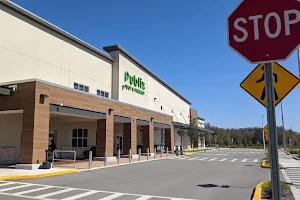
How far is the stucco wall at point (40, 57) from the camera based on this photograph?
65.9 feet

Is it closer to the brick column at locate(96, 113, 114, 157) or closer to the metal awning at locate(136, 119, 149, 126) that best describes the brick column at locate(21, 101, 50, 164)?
the brick column at locate(96, 113, 114, 157)

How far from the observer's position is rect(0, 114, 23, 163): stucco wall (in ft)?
70.4

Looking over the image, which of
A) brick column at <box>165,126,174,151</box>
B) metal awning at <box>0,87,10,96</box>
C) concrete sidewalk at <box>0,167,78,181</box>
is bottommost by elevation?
concrete sidewalk at <box>0,167,78,181</box>

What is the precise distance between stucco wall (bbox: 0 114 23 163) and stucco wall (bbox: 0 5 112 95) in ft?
10.8

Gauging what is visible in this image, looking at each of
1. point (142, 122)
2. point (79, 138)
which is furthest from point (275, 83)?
point (142, 122)

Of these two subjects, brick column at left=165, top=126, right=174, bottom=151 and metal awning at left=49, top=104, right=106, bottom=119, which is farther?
brick column at left=165, top=126, right=174, bottom=151

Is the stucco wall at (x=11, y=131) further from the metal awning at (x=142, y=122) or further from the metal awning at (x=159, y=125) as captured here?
the metal awning at (x=159, y=125)

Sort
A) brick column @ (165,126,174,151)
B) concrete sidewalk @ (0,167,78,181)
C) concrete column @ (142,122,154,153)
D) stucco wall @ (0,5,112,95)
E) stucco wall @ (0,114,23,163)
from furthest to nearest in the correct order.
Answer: brick column @ (165,126,174,151)
concrete column @ (142,122,154,153)
stucco wall @ (0,114,23,163)
stucco wall @ (0,5,112,95)
concrete sidewalk @ (0,167,78,181)

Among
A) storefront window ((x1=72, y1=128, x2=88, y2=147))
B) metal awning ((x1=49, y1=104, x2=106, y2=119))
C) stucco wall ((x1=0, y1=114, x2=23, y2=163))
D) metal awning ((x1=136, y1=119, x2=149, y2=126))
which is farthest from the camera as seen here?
metal awning ((x1=136, y1=119, x2=149, y2=126))

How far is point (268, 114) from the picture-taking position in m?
2.94

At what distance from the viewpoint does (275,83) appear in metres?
4.29

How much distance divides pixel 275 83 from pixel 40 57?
2142cm

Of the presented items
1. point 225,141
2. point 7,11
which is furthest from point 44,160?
point 225,141

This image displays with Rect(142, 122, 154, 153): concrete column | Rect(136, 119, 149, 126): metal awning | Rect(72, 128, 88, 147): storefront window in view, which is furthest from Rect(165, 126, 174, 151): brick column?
Rect(72, 128, 88, 147): storefront window
